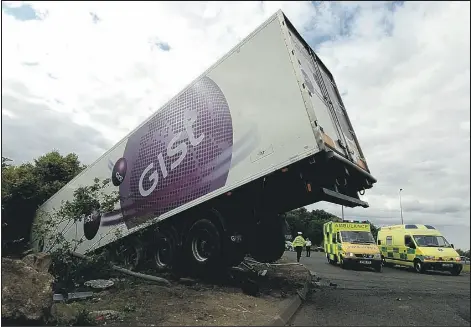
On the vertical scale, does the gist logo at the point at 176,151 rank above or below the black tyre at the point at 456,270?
above

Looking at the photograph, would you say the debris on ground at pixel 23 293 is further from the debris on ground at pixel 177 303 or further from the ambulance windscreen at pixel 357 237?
the ambulance windscreen at pixel 357 237

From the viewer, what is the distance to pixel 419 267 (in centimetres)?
1441

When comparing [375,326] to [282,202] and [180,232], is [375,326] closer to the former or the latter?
[282,202]

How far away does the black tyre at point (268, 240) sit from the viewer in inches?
317

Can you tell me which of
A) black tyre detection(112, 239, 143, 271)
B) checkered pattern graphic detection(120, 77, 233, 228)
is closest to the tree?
black tyre detection(112, 239, 143, 271)

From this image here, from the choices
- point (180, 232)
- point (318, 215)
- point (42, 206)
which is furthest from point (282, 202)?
point (318, 215)

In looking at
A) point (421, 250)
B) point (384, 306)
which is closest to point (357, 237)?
point (421, 250)

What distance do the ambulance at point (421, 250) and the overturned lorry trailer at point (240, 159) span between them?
7.69 meters

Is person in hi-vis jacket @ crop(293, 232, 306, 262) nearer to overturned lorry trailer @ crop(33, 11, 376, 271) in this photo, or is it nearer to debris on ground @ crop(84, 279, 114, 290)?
overturned lorry trailer @ crop(33, 11, 376, 271)

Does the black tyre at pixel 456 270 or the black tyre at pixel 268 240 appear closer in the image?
the black tyre at pixel 268 240

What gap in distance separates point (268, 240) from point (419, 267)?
27.6 feet

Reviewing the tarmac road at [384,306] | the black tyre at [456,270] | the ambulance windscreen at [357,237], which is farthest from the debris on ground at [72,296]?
the black tyre at [456,270]

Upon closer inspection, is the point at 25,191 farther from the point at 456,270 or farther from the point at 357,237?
the point at 456,270

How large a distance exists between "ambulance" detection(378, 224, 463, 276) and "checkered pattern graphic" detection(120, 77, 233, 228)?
34.6 ft
